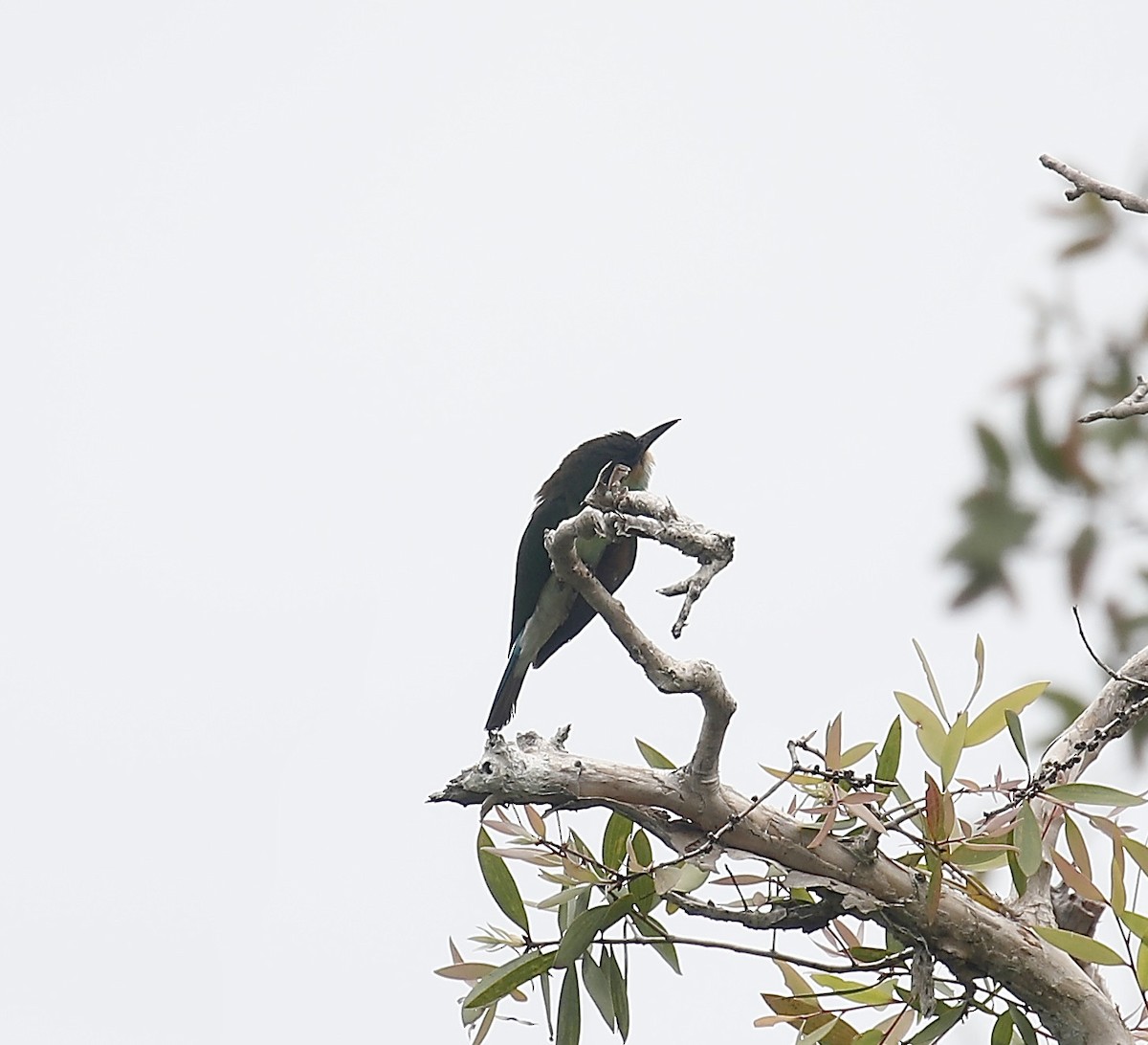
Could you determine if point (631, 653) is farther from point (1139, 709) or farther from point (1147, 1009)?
point (1147, 1009)

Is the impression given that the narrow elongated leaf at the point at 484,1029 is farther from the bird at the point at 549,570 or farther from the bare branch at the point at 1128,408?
the bird at the point at 549,570

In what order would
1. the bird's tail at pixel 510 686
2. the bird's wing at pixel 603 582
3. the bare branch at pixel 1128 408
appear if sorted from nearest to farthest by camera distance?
the bare branch at pixel 1128 408 → the bird's wing at pixel 603 582 → the bird's tail at pixel 510 686

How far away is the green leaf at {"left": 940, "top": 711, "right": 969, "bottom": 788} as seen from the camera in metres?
1.75

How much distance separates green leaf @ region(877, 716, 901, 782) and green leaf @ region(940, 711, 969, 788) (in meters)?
0.07

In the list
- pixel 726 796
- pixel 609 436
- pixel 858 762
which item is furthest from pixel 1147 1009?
pixel 609 436

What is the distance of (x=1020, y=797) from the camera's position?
1.66 meters

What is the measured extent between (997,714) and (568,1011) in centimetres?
66

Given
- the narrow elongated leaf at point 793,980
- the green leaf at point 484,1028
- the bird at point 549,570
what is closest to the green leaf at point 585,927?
the green leaf at point 484,1028

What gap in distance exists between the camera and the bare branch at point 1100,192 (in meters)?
1.43

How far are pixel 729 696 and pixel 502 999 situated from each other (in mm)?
535

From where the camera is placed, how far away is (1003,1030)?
1.79 meters

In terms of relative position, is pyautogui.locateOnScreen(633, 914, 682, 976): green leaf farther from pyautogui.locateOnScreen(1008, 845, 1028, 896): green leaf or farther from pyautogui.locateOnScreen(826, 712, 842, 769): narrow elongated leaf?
pyautogui.locateOnScreen(1008, 845, 1028, 896): green leaf

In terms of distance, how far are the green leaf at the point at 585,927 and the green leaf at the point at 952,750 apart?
417 mm

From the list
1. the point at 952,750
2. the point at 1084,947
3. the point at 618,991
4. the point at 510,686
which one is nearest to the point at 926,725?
the point at 952,750
